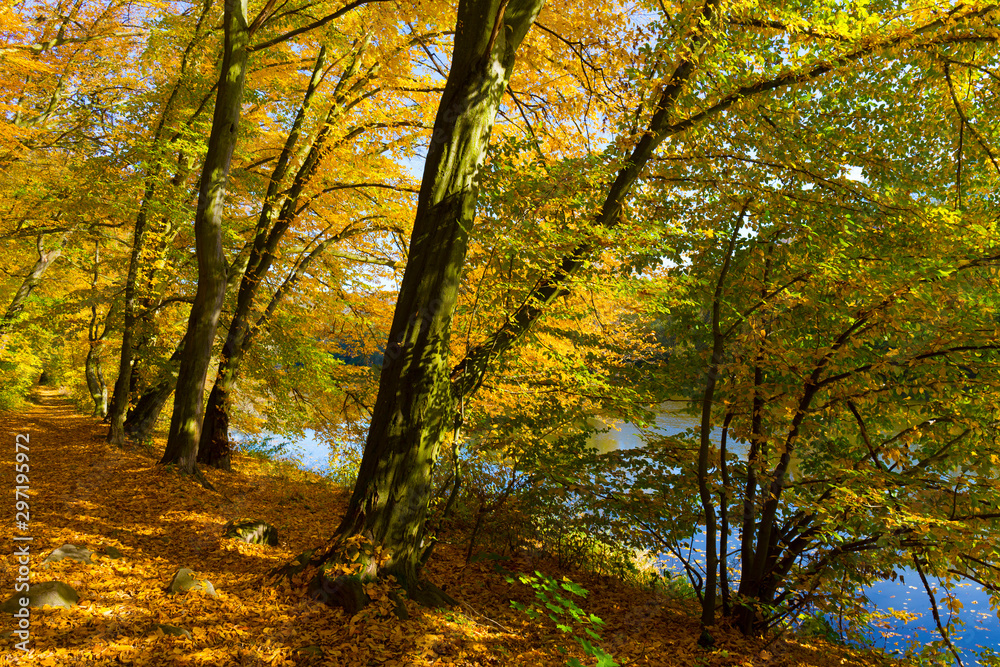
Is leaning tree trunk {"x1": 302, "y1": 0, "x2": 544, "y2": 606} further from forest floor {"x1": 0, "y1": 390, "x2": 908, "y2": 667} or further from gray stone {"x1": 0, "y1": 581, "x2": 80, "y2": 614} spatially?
gray stone {"x1": 0, "y1": 581, "x2": 80, "y2": 614}

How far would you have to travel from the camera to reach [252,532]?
4340 mm

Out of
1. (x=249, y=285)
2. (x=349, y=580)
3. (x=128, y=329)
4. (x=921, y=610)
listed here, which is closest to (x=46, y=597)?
(x=349, y=580)

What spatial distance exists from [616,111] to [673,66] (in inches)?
30.8

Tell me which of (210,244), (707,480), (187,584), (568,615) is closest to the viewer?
(187,584)

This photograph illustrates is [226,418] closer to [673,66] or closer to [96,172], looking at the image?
[96,172]

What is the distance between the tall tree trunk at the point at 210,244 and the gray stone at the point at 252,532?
2.41 m

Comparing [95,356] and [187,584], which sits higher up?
[95,356]

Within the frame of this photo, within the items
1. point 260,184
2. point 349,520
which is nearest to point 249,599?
point 349,520

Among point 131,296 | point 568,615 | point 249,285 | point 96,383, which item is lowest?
point 568,615

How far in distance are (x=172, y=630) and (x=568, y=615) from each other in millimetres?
2799

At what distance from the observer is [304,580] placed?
3414mm

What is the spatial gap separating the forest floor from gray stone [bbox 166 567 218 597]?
53 mm

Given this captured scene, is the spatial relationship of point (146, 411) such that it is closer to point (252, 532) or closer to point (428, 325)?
point (252, 532)

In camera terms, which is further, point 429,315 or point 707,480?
point 707,480
